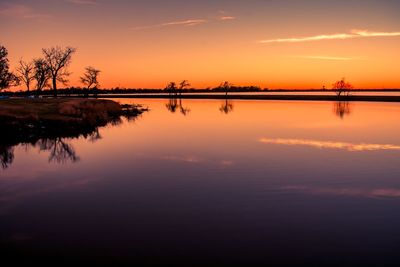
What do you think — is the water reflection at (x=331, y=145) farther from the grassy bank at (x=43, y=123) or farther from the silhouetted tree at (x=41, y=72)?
the silhouetted tree at (x=41, y=72)

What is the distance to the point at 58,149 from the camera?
3309 cm

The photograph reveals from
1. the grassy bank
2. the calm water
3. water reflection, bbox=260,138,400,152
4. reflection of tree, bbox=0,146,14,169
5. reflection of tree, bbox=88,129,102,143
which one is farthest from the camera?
reflection of tree, bbox=88,129,102,143

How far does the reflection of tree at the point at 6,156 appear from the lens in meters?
26.6

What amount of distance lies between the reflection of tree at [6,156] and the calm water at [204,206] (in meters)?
0.16

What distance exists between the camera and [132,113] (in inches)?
3157

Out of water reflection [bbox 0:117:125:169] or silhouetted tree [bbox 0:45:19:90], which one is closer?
water reflection [bbox 0:117:125:169]

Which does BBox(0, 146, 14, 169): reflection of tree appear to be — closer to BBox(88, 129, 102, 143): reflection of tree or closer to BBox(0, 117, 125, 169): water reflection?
BBox(0, 117, 125, 169): water reflection

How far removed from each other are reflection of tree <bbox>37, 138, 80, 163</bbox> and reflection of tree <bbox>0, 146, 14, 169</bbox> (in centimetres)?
266

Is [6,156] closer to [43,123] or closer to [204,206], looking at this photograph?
[43,123]

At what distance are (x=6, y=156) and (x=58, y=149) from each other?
4647 millimetres

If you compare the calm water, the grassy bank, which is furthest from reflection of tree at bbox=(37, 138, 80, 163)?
the grassy bank

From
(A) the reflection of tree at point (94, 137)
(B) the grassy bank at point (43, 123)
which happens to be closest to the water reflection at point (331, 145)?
(A) the reflection of tree at point (94, 137)

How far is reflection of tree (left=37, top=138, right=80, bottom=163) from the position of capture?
29.3 meters

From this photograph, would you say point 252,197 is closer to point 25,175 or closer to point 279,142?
point 25,175
